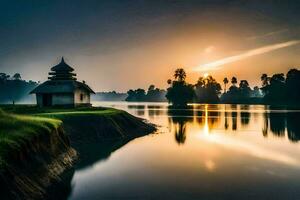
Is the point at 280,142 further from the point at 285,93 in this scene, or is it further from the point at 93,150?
the point at 285,93

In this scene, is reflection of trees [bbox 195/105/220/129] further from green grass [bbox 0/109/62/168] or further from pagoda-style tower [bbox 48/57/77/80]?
green grass [bbox 0/109/62/168]

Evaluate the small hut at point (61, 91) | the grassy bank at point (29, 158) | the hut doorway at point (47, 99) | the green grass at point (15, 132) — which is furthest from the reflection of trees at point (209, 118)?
the green grass at point (15, 132)

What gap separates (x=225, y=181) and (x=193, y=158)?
1046cm

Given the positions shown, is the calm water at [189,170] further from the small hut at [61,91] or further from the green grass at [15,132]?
the small hut at [61,91]

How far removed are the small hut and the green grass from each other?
32.5 m

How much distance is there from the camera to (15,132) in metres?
22.9

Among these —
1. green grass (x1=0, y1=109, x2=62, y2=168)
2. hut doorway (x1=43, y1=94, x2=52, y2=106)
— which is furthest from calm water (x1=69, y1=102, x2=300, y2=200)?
hut doorway (x1=43, y1=94, x2=52, y2=106)

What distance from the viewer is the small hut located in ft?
204

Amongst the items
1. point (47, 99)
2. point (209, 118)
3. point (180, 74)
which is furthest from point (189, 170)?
point (180, 74)

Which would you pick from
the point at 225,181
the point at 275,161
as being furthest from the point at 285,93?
the point at 225,181

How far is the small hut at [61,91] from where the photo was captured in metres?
62.2

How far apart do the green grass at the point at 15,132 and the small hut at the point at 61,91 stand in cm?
3252

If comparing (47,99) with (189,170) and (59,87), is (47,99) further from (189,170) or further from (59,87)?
(189,170)

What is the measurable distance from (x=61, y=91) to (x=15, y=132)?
131ft
